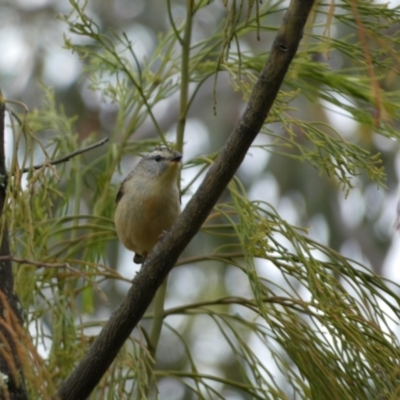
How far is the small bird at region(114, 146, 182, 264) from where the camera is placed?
3648mm

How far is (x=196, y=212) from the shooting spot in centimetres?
237

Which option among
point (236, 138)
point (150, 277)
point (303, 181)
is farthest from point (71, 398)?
point (303, 181)

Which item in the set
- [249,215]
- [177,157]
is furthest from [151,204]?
[249,215]

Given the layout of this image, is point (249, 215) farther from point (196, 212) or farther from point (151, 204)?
point (151, 204)

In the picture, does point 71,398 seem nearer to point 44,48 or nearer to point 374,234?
point 374,234

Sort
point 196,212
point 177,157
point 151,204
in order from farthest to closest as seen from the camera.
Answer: point 151,204, point 177,157, point 196,212

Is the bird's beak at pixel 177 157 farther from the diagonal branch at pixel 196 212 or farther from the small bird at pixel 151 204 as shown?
the diagonal branch at pixel 196 212

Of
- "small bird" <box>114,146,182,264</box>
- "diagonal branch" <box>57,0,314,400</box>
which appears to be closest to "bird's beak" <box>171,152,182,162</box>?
"small bird" <box>114,146,182,264</box>

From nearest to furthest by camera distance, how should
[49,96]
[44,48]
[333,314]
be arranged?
[333,314], [49,96], [44,48]

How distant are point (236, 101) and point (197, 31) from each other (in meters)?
0.99

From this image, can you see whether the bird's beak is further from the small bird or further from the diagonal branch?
the diagonal branch

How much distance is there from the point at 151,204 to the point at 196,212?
135 centimetres

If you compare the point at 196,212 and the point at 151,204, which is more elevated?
the point at 151,204

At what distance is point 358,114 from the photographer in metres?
3.33
